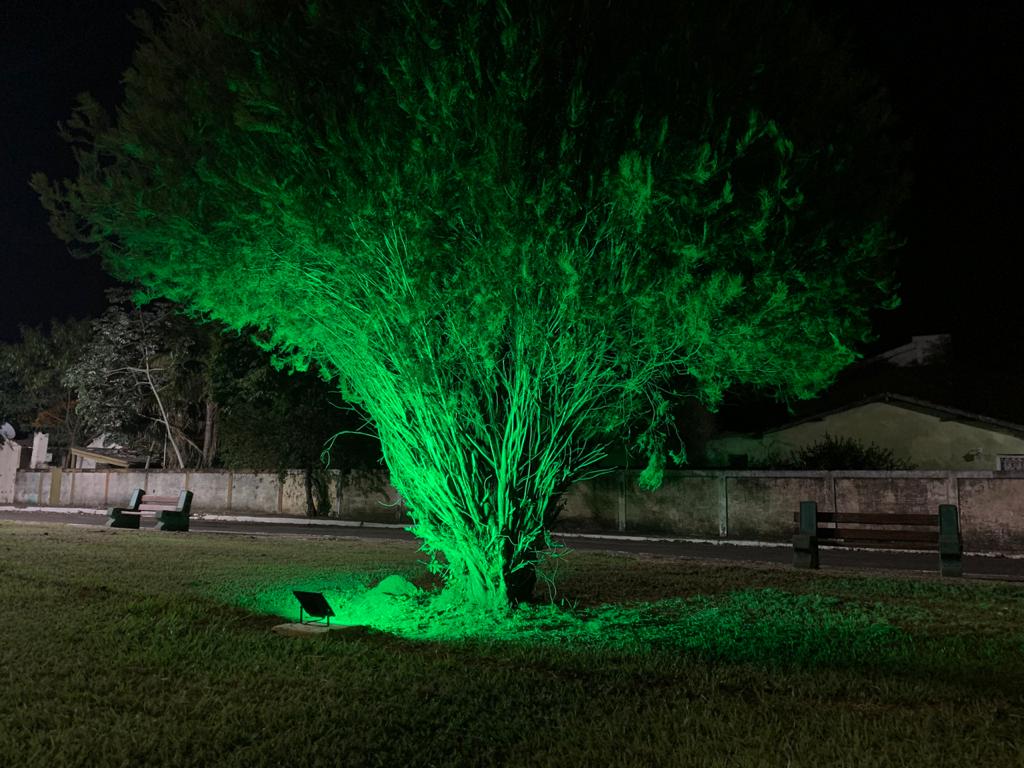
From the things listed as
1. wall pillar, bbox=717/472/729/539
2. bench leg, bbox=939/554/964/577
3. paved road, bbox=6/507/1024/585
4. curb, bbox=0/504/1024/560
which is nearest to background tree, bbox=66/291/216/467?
curb, bbox=0/504/1024/560

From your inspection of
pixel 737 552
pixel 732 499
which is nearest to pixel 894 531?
pixel 737 552

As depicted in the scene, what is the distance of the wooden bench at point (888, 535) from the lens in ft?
40.9

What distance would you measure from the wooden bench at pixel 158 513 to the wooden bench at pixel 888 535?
1416 centimetres

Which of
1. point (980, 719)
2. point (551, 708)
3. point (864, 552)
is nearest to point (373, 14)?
point (551, 708)

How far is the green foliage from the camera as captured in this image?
2222 cm

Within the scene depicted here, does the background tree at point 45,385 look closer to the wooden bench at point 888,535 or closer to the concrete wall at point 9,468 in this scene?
the concrete wall at point 9,468

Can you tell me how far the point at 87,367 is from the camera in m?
35.7

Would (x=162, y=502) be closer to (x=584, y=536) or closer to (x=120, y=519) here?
(x=120, y=519)

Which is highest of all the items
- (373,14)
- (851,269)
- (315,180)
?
(373,14)

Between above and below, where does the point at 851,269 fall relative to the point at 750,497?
above

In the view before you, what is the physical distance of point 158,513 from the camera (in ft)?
67.6

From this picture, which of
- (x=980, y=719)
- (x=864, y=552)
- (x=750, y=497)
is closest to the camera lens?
(x=980, y=719)

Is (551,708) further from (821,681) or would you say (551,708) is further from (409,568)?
(409,568)

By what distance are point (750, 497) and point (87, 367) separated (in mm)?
28178
